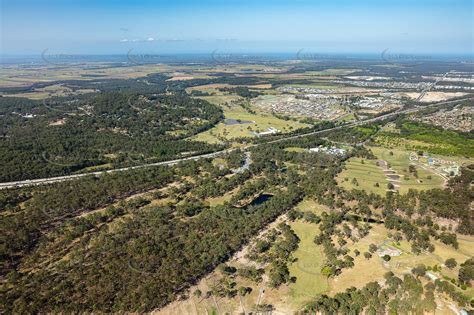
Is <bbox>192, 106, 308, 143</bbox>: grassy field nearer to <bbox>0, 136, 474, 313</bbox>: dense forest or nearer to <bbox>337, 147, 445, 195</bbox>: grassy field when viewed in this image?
<bbox>0, 136, 474, 313</bbox>: dense forest

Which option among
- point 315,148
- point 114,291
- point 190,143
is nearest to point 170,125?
point 190,143

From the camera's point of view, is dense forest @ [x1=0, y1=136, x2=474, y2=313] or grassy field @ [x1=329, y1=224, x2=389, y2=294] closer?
dense forest @ [x1=0, y1=136, x2=474, y2=313]

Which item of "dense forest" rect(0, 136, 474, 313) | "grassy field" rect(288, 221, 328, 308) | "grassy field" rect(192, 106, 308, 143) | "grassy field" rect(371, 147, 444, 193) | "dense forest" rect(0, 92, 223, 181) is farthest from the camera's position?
"grassy field" rect(192, 106, 308, 143)

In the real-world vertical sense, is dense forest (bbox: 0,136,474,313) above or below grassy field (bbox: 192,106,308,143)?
below

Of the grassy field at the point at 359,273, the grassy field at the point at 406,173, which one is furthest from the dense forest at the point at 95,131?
the grassy field at the point at 359,273

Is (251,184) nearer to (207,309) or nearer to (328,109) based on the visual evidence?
(207,309)

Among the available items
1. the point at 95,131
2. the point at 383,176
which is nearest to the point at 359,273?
the point at 383,176

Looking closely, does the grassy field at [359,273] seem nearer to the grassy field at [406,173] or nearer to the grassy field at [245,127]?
the grassy field at [406,173]

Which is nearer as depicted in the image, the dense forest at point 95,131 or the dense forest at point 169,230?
the dense forest at point 169,230

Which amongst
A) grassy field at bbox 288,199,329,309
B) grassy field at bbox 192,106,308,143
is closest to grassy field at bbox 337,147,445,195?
grassy field at bbox 288,199,329,309
